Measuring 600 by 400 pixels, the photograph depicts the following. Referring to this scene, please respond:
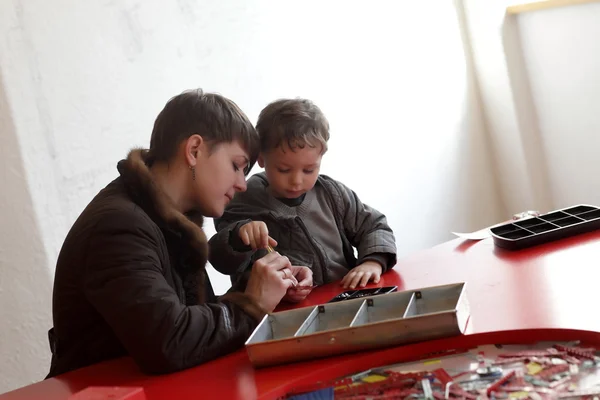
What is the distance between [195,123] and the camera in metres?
1.69

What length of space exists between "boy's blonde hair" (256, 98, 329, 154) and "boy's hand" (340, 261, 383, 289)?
0.32m

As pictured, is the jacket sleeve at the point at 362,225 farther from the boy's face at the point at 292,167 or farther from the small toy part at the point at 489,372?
the small toy part at the point at 489,372

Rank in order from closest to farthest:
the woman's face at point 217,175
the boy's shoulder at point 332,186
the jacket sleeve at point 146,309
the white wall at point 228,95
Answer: the jacket sleeve at point 146,309 → the woman's face at point 217,175 → the boy's shoulder at point 332,186 → the white wall at point 228,95

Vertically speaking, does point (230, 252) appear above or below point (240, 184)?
below

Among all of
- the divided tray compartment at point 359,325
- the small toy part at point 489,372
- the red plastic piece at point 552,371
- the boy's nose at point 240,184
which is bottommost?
the red plastic piece at point 552,371

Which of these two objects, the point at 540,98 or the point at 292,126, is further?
the point at 540,98

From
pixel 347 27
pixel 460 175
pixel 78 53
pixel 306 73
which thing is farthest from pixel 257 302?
pixel 460 175

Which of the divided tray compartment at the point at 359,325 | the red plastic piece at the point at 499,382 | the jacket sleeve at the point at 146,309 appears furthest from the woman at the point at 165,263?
the red plastic piece at the point at 499,382

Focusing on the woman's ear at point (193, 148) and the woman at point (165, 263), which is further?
the woman's ear at point (193, 148)

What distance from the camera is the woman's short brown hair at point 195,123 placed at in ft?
5.54

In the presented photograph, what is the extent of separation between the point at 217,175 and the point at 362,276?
1.34 feet

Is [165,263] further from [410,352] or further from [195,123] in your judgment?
[410,352]

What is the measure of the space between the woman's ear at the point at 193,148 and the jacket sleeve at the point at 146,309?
0.19 metres

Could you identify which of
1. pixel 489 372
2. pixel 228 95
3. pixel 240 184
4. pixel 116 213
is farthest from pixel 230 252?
pixel 228 95
